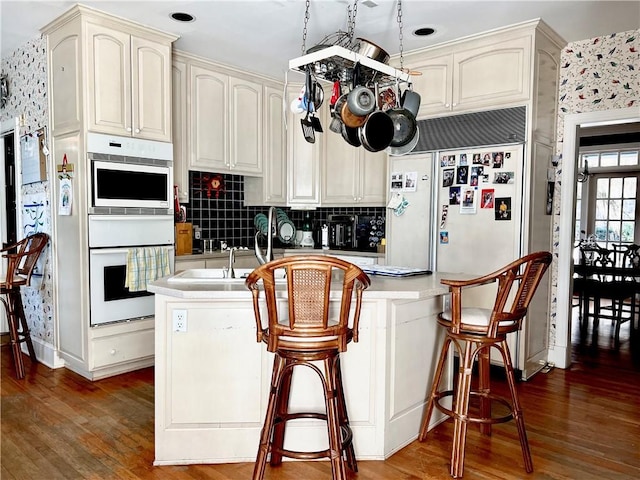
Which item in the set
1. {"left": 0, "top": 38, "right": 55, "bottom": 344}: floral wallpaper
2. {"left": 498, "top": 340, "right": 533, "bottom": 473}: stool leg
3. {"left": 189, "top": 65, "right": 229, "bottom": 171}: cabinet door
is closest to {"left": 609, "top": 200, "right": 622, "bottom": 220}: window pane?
{"left": 189, "top": 65, "right": 229, "bottom": 171}: cabinet door

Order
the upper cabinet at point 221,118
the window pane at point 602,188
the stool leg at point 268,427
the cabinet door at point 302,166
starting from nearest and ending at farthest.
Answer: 1. the stool leg at point 268,427
2. the upper cabinet at point 221,118
3. the cabinet door at point 302,166
4. the window pane at point 602,188

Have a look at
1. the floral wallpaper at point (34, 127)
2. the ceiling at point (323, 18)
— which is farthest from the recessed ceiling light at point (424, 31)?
the floral wallpaper at point (34, 127)

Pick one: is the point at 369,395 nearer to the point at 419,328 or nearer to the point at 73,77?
the point at 419,328

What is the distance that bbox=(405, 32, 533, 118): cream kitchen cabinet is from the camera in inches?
140

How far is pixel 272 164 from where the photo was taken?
5.02m

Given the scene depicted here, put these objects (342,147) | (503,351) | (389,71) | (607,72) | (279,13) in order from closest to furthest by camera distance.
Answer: (503,351)
(389,71)
(279,13)
(607,72)
(342,147)

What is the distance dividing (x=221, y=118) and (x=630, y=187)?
679 centimetres

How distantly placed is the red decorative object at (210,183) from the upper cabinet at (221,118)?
1.11 feet

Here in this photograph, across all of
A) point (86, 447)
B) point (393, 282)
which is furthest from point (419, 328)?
point (86, 447)

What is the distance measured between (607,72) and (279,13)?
2495 millimetres

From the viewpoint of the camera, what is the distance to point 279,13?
11.0 ft

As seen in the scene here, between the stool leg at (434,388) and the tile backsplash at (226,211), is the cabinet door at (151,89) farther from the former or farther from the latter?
the stool leg at (434,388)

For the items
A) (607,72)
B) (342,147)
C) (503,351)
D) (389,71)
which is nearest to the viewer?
(503,351)

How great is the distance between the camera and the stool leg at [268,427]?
6.77 ft
